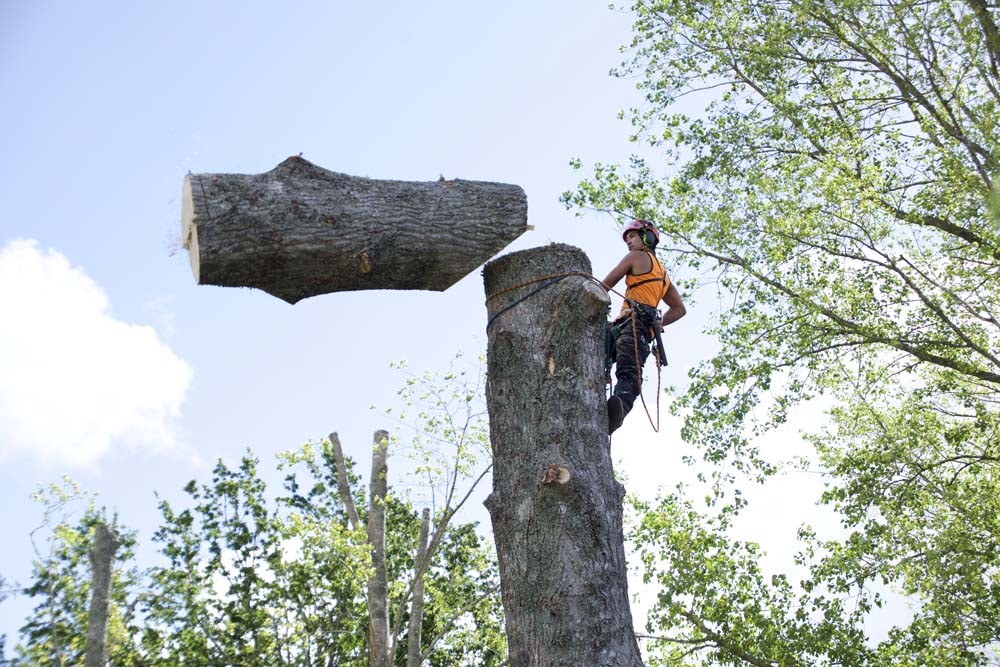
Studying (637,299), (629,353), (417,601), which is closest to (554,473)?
(629,353)

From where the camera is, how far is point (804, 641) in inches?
497

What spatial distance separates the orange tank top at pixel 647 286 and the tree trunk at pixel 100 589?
523 cm

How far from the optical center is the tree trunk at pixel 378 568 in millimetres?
14977

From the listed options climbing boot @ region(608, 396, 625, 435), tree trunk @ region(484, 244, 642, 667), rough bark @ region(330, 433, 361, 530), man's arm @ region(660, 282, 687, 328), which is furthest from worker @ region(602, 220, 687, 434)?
rough bark @ region(330, 433, 361, 530)

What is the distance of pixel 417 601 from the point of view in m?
16.3

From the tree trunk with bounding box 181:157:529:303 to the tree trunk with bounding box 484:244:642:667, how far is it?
0.26m

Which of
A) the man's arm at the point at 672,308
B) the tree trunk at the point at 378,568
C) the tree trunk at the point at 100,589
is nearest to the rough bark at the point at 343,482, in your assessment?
the tree trunk at the point at 378,568

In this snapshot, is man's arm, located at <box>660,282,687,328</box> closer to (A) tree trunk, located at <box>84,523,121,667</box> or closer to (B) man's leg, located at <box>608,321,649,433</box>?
(B) man's leg, located at <box>608,321,649,433</box>

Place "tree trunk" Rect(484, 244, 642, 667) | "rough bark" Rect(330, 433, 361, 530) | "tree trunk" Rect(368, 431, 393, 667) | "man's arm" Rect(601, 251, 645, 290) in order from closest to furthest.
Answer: "tree trunk" Rect(484, 244, 642, 667) → "man's arm" Rect(601, 251, 645, 290) → "tree trunk" Rect(368, 431, 393, 667) → "rough bark" Rect(330, 433, 361, 530)

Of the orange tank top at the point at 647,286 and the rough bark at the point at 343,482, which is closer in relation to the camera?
the orange tank top at the point at 647,286

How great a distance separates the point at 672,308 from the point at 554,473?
233 cm

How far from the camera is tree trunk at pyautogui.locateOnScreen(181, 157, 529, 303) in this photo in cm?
440

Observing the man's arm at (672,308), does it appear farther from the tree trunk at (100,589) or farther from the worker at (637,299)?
the tree trunk at (100,589)

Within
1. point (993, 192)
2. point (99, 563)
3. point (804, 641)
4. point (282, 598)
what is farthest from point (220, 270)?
point (282, 598)
